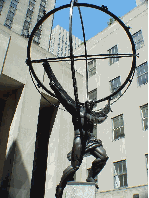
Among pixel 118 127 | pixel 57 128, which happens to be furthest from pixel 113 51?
pixel 57 128

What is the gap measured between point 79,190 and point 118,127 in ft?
44.6

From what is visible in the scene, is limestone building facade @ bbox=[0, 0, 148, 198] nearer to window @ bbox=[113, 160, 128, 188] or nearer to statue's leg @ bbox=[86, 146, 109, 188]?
window @ bbox=[113, 160, 128, 188]

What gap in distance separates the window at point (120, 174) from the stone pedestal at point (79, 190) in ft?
37.9

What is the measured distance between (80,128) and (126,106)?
43.0 ft

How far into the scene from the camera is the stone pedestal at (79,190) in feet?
17.3

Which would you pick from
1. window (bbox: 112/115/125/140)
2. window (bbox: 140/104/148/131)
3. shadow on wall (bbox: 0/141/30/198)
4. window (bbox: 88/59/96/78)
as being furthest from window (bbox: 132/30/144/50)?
shadow on wall (bbox: 0/141/30/198)

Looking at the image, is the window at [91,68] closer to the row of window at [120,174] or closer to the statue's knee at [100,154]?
the row of window at [120,174]

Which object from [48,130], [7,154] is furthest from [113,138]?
[7,154]

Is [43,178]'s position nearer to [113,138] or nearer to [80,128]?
[113,138]

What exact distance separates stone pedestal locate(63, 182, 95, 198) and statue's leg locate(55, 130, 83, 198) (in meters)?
0.20

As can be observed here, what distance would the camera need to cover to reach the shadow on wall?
1319cm

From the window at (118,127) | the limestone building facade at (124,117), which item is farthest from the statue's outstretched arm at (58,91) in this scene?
the window at (118,127)

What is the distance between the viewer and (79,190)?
5332 millimetres

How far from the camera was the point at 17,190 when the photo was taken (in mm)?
13492
